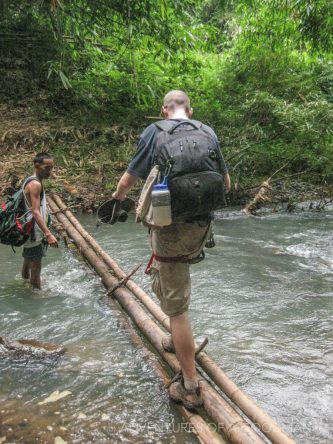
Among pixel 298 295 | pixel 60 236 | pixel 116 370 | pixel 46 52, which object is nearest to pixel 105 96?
pixel 46 52

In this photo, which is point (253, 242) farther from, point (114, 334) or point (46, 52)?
point (46, 52)

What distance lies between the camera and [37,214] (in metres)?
4.82

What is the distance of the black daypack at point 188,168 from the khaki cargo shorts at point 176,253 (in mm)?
132

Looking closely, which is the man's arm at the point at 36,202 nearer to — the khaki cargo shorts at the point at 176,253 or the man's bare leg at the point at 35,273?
the man's bare leg at the point at 35,273

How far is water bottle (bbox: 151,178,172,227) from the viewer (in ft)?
8.78

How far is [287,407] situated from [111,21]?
8.44 metres

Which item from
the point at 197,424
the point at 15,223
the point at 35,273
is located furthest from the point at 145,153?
the point at 35,273

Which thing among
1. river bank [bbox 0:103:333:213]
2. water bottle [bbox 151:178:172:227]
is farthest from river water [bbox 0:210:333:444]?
river bank [bbox 0:103:333:213]

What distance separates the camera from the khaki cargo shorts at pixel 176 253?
295cm

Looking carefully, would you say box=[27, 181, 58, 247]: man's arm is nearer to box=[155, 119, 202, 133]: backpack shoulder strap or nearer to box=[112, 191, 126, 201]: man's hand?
box=[112, 191, 126, 201]: man's hand

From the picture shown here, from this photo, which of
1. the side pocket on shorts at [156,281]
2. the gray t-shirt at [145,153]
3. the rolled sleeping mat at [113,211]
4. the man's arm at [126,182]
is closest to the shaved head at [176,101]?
the gray t-shirt at [145,153]

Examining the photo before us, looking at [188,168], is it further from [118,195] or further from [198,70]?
[198,70]

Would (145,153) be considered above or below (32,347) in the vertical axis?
above

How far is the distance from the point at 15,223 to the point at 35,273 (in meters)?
0.73
